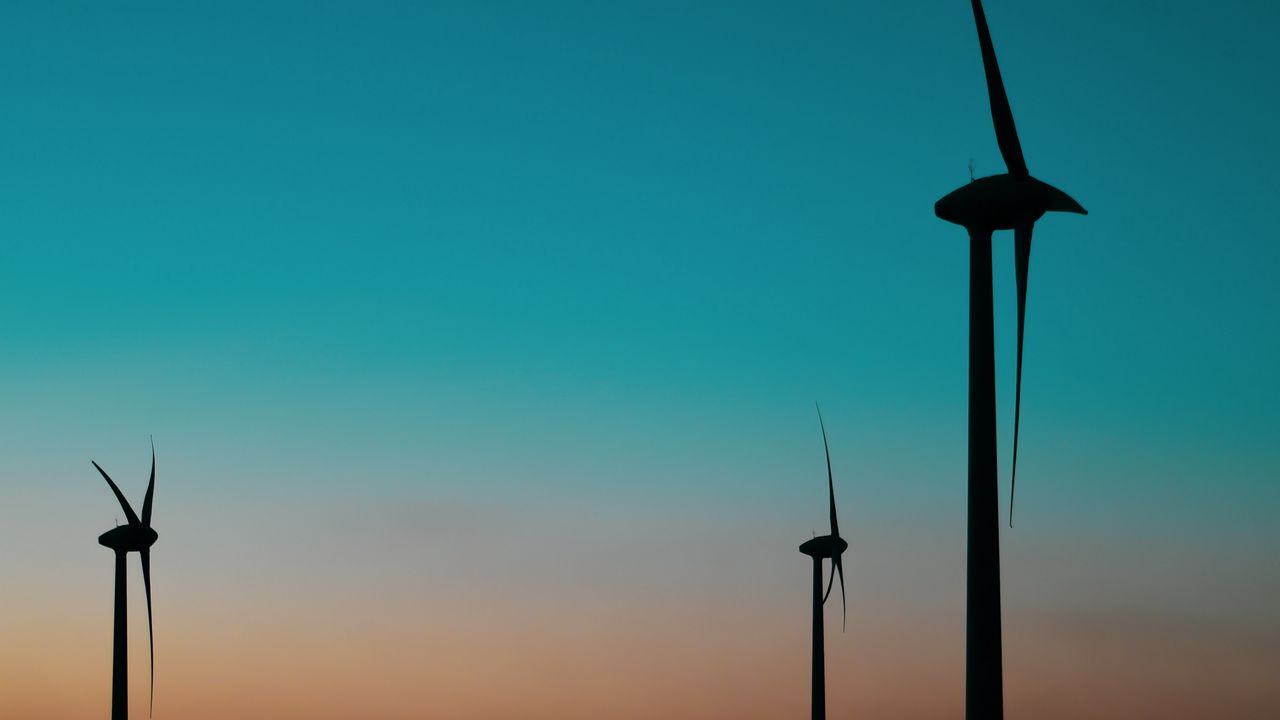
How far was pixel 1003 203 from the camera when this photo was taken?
46.2m

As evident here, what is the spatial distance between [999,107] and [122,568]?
5346 centimetres

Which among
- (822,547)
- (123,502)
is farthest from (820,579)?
(123,502)

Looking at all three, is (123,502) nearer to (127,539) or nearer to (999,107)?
(127,539)

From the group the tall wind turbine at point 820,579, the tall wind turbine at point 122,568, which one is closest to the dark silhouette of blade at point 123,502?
the tall wind turbine at point 122,568

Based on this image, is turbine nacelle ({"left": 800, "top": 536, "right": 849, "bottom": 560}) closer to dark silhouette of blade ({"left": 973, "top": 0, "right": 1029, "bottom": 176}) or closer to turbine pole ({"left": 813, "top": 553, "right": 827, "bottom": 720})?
turbine pole ({"left": 813, "top": 553, "right": 827, "bottom": 720})

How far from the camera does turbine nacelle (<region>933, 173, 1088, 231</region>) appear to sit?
46.3 meters

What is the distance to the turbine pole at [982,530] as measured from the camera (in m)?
40.3

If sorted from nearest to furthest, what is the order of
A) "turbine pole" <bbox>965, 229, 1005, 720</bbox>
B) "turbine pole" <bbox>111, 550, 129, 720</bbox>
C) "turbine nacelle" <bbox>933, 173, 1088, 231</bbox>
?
1. "turbine pole" <bbox>965, 229, 1005, 720</bbox>
2. "turbine nacelle" <bbox>933, 173, 1088, 231</bbox>
3. "turbine pole" <bbox>111, 550, 129, 720</bbox>

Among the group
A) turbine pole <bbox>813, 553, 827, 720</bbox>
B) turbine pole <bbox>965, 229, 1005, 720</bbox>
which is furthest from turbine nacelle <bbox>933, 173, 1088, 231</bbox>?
turbine pole <bbox>813, 553, 827, 720</bbox>

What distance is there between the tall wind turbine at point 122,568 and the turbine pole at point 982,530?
45.1 meters

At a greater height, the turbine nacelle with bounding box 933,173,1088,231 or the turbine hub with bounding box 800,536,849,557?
the turbine nacelle with bounding box 933,173,1088,231

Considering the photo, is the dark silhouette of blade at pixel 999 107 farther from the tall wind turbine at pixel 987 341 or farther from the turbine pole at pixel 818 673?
the turbine pole at pixel 818 673

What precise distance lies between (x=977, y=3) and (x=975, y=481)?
1704cm

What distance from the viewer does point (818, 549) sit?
88.8 m
